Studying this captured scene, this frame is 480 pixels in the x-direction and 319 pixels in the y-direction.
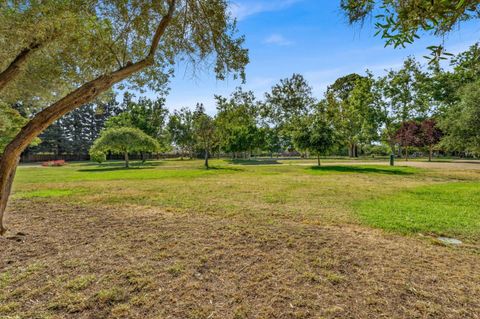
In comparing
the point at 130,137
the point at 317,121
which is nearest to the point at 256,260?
the point at 317,121

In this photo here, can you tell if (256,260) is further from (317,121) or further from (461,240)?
(317,121)

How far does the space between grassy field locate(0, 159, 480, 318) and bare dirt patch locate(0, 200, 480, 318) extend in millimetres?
14

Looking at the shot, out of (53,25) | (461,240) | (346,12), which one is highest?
(53,25)

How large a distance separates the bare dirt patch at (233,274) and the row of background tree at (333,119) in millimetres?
2245

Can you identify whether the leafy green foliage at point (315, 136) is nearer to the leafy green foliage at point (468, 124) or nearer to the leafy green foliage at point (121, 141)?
the leafy green foliage at point (468, 124)

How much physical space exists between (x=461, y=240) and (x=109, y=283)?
5.43 m

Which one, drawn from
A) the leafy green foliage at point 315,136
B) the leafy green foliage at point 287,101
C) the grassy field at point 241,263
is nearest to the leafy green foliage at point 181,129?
the leafy green foliage at point 287,101

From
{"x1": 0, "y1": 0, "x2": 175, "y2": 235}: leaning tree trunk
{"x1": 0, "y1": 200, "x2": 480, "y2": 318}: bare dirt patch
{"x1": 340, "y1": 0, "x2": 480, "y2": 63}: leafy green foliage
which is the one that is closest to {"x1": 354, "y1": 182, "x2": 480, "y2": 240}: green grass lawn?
{"x1": 0, "y1": 200, "x2": 480, "y2": 318}: bare dirt patch

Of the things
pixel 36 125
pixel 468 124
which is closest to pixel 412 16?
pixel 36 125

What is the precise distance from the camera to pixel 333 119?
33062 mm

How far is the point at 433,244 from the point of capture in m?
3.87

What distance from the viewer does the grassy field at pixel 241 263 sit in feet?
7.54

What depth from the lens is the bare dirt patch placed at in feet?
7.43

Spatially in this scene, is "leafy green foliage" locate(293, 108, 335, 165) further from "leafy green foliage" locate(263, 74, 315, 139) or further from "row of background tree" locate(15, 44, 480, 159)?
"leafy green foliage" locate(263, 74, 315, 139)
